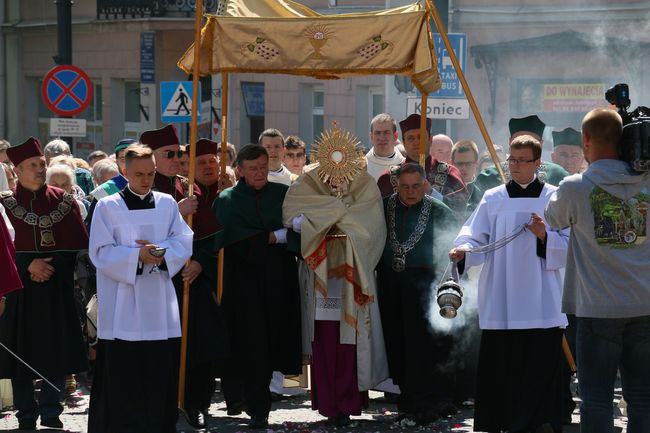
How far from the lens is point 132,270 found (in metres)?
8.94

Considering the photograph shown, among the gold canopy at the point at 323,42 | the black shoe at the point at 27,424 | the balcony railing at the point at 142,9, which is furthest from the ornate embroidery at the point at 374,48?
the balcony railing at the point at 142,9

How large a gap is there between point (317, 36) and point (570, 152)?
104 inches

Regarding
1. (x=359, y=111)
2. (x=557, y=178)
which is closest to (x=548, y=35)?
(x=359, y=111)

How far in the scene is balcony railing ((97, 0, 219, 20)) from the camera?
31719 mm

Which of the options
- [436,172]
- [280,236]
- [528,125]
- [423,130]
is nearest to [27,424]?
[280,236]

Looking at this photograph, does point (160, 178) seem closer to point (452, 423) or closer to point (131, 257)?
point (131, 257)

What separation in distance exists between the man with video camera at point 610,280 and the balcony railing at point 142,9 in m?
24.7

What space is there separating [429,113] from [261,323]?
21.6 ft

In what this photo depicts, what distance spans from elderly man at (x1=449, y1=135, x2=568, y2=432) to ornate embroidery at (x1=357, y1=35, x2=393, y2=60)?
140 cm

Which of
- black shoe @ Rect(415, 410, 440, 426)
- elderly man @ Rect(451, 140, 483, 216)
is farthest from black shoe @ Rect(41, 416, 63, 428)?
elderly man @ Rect(451, 140, 483, 216)

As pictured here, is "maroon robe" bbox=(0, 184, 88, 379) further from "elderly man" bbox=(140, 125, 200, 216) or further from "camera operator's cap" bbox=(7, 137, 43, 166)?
"elderly man" bbox=(140, 125, 200, 216)

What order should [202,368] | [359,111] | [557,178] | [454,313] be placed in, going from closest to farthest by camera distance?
[454,313] → [202,368] → [557,178] → [359,111]

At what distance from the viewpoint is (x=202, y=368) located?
33.0 ft

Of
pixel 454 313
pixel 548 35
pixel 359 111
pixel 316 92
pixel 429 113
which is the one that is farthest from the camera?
pixel 316 92
